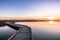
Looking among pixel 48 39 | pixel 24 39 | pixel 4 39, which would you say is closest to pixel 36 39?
pixel 48 39

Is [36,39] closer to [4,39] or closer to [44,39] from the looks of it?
[44,39]

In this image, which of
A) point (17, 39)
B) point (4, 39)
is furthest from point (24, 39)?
point (4, 39)

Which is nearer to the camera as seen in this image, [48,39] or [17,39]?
[17,39]

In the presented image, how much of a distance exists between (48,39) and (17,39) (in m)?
6.26

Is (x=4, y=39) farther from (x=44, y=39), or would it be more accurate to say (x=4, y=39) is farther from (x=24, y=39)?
(x=24, y=39)

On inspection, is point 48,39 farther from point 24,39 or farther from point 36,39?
point 24,39

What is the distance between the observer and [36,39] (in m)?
13.6

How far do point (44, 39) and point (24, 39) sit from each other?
5.75 meters

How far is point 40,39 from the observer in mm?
13672

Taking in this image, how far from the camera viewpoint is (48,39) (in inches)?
543

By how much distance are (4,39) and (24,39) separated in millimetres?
6255

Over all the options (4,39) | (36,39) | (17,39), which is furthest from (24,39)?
(4,39)

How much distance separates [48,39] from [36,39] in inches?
55.9

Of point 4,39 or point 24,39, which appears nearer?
point 24,39
